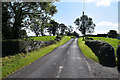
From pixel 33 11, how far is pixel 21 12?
3.00 metres

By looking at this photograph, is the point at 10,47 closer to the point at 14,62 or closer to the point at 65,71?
the point at 14,62

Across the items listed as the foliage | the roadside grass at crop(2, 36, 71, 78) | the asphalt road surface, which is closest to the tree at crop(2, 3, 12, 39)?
the foliage

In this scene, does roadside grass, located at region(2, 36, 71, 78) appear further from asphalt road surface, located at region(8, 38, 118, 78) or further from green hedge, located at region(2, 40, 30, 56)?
green hedge, located at region(2, 40, 30, 56)

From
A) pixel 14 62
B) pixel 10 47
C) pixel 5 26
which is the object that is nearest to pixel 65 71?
pixel 14 62

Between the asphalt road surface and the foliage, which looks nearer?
the asphalt road surface

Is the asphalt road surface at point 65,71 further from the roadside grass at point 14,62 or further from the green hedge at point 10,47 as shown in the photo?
the green hedge at point 10,47

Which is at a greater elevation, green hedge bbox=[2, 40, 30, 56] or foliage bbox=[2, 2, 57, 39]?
foliage bbox=[2, 2, 57, 39]

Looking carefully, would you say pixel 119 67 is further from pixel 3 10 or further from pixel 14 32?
pixel 3 10

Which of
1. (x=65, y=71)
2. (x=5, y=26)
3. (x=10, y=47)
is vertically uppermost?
(x=5, y=26)

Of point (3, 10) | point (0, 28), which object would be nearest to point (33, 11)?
point (3, 10)

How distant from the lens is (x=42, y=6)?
83.0 feet

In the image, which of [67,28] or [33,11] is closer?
Answer: [33,11]

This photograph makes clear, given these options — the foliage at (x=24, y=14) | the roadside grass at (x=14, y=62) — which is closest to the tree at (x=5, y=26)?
the foliage at (x=24, y=14)

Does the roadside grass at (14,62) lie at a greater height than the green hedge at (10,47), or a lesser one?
lesser
